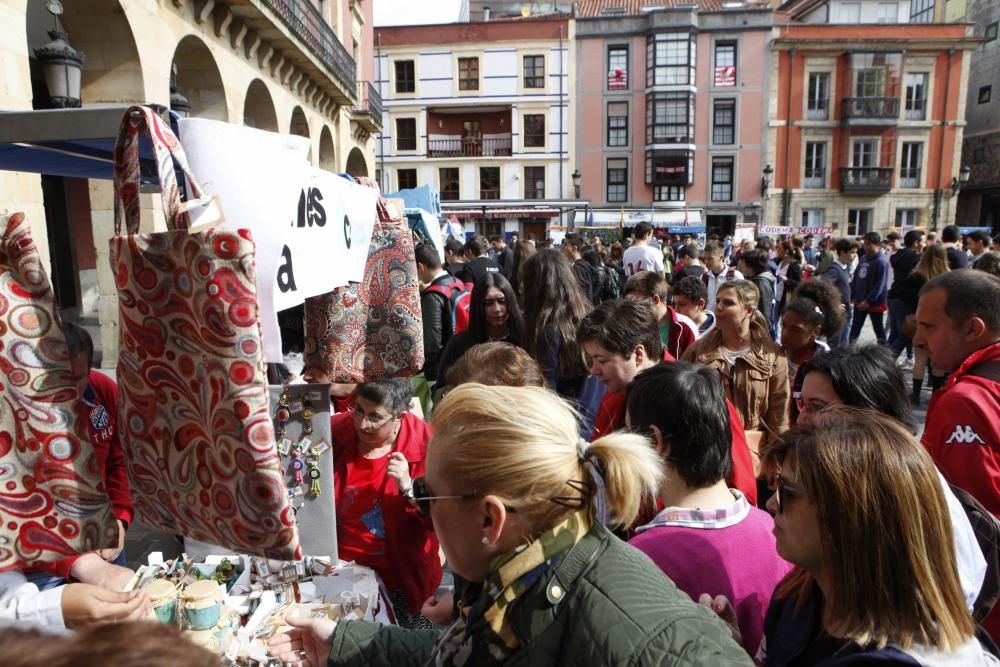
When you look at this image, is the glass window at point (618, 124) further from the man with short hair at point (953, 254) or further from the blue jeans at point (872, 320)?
the man with short hair at point (953, 254)

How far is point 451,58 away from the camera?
Answer: 3444 cm

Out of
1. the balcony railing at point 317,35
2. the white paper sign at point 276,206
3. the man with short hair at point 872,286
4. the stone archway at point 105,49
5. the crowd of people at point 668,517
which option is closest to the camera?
the crowd of people at point 668,517

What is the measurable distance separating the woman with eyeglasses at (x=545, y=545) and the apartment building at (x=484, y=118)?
3276 cm

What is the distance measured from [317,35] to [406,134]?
22024 millimetres

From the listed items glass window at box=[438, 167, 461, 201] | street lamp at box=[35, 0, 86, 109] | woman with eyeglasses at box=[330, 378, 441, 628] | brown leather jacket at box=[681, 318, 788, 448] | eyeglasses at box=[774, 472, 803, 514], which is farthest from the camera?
glass window at box=[438, 167, 461, 201]

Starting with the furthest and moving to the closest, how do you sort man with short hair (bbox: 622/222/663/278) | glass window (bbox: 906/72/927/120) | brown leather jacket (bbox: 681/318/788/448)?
glass window (bbox: 906/72/927/120) → man with short hair (bbox: 622/222/663/278) → brown leather jacket (bbox: 681/318/788/448)

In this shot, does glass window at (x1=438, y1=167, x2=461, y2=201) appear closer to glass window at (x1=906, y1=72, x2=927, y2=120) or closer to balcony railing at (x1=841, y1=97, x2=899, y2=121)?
balcony railing at (x1=841, y1=97, x2=899, y2=121)

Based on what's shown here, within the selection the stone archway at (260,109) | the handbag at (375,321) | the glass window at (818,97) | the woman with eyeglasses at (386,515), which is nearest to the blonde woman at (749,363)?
the woman with eyeglasses at (386,515)

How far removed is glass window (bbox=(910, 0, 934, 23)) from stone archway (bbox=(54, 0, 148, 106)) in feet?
142

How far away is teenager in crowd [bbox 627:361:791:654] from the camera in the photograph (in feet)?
5.62

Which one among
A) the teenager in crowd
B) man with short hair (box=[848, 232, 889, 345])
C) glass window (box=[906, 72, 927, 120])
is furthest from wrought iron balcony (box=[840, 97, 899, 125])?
the teenager in crowd

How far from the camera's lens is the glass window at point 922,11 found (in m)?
36.8

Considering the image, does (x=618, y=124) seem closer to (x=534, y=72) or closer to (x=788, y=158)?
(x=534, y=72)

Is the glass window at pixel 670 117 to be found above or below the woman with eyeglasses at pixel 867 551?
above
